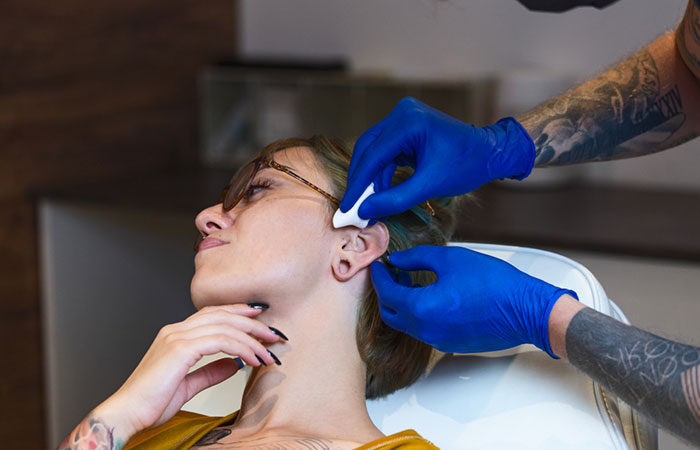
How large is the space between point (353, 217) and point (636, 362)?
452 millimetres

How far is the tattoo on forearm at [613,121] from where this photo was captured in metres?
1.33

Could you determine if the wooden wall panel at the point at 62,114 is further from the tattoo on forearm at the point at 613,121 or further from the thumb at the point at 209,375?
the tattoo on forearm at the point at 613,121

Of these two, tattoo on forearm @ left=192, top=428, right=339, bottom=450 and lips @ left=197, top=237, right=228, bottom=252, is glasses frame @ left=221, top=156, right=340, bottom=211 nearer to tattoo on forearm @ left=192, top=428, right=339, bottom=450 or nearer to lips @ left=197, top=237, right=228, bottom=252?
lips @ left=197, top=237, right=228, bottom=252

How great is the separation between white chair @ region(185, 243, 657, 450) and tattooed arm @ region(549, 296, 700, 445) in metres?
0.18

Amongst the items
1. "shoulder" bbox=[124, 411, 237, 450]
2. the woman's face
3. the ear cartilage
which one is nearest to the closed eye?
the woman's face

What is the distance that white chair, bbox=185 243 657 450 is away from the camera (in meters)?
1.18

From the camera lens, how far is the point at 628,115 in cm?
134

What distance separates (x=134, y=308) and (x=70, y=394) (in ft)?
1.10

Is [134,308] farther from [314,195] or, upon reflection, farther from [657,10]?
[657,10]

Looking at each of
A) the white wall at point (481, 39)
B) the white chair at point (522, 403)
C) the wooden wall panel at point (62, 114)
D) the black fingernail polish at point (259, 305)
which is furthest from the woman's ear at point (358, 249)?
the wooden wall panel at point (62, 114)

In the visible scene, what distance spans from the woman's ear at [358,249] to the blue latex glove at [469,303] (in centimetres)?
7

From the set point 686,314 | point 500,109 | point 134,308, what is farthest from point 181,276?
point 686,314

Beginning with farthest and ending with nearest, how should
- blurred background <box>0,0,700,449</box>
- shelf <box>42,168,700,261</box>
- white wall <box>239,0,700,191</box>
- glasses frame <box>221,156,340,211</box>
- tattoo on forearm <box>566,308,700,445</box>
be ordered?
white wall <box>239,0,700,191</box>
blurred background <box>0,0,700,449</box>
shelf <box>42,168,700,261</box>
glasses frame <box>221,156,340,211</box>
tattoo on forearm <box>566,308,700,445</box>

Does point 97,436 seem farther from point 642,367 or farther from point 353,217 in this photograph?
point 642,367
